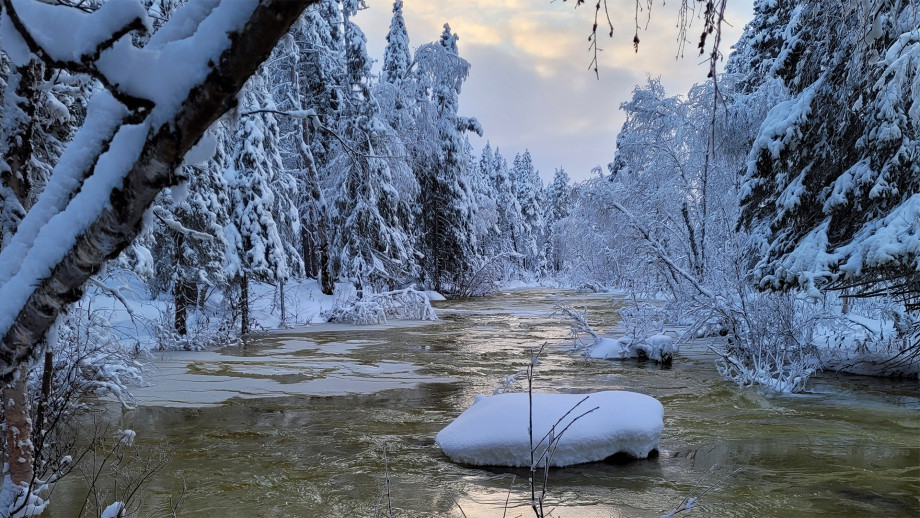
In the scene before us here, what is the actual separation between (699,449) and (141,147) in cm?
730

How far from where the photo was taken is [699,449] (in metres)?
7.34

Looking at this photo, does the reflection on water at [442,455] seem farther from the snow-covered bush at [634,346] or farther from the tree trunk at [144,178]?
the tree trunk at [144,178]

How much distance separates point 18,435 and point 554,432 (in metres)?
4.65

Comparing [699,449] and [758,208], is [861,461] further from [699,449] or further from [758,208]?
[758,208]

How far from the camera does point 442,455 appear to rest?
7102 millimetres

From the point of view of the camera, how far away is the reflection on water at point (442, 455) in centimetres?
582

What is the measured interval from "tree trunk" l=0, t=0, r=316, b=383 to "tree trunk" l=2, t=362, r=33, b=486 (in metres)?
2.88

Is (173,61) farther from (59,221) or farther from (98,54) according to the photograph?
(59,221)

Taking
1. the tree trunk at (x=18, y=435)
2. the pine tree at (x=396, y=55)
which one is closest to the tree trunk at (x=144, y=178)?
the tree trunk at (x=18, y=435)

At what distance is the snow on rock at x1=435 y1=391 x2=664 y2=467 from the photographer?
22.2ft

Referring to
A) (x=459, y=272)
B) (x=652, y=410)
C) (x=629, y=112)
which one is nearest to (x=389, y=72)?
(x=459, y=272)

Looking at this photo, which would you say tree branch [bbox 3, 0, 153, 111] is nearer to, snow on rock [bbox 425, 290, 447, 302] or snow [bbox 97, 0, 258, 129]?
snow [bbox 97, 0, 258, 129]

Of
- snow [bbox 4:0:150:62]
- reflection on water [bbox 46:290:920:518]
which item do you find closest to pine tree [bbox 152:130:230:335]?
reflection on water [bbox 46:290:920:518]

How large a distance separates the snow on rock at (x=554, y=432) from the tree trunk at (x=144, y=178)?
559 centimetres
